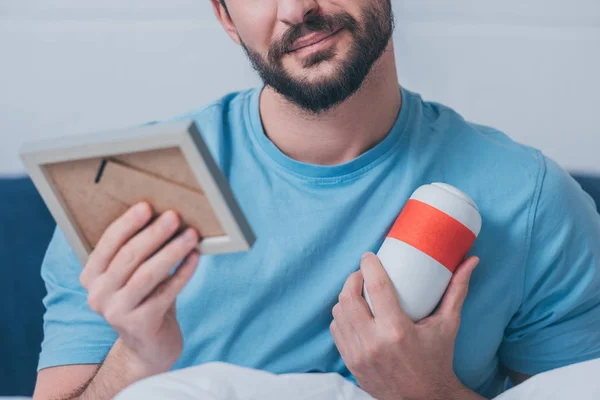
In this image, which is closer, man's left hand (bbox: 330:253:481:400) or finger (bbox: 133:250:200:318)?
finger (bbox: 133:250:200:318)

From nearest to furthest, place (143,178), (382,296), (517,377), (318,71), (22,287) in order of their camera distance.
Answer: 1. (143,178)
2. (382,296)
3. (318,71)
4. (517,377)
5. (22,287)

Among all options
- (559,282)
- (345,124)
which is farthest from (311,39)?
(559,282)

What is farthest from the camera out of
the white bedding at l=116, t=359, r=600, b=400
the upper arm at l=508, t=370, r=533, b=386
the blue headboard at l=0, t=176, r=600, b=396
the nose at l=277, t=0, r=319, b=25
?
the blue headboard at l=0, t=176, r=600, b=396

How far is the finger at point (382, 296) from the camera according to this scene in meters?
0.92

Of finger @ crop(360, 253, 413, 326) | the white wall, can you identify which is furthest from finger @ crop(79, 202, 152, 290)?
the white wall

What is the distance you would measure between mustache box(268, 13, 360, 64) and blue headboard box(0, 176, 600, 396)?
656mm

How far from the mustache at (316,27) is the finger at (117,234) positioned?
361 mm

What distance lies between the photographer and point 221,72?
155 centimetres

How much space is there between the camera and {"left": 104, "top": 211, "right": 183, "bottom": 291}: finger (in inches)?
29.9

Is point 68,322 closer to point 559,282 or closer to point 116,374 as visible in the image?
point 116,374

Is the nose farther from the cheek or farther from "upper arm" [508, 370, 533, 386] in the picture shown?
"upper arm" [508, 370, 533, 386]

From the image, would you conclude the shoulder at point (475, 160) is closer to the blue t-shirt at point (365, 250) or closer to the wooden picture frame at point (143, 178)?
the blue t-shirt at point (365, 250)

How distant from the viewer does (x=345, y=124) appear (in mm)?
1066

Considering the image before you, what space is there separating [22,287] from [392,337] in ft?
2.64
